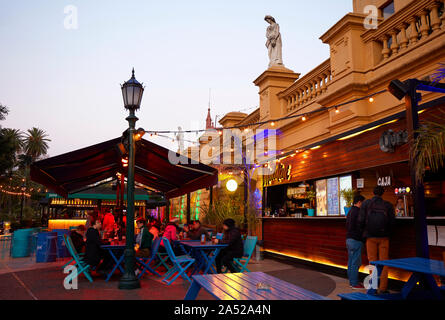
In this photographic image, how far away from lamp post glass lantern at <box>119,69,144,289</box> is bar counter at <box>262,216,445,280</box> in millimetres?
4339

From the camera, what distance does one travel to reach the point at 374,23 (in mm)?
8117

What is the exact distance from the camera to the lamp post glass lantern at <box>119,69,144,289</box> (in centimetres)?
632

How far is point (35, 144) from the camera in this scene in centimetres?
5616

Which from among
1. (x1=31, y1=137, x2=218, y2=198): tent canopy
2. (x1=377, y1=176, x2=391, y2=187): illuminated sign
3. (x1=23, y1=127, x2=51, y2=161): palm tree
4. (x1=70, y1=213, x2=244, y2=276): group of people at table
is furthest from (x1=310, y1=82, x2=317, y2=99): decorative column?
(x1=23, y1=127, x2=51, y2=161): palm tree

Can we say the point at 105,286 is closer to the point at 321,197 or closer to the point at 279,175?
the point at 321,197

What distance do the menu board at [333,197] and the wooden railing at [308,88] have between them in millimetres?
2317

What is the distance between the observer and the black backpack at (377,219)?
613 centimetres

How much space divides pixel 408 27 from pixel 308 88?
121 inches

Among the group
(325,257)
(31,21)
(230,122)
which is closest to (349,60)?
(325,257)

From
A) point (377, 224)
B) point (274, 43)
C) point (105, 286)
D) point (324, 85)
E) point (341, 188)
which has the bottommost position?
point (105, 286)

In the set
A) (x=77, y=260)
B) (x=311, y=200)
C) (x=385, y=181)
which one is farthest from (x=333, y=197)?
(x=77, y=260)

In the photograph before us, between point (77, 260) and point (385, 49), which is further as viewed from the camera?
point (385, 49)

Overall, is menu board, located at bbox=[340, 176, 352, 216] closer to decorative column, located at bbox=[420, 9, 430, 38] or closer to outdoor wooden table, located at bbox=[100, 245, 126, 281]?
decorative column, located at bbox=[420, 9, 430, 38]
